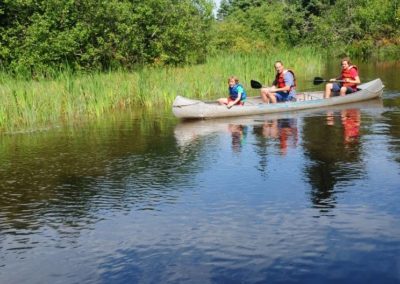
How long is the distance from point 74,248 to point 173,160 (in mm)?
4308

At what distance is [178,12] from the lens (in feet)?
89.7

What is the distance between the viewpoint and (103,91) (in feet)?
56.7

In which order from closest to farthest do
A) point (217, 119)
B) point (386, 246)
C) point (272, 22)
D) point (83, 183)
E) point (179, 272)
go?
point (179, 272) < point (386, 246) < point (83, 183) < point (217, 119) < point (272, 22)

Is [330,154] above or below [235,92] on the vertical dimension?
below

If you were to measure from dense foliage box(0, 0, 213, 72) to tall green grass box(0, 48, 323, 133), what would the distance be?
3.50 metres

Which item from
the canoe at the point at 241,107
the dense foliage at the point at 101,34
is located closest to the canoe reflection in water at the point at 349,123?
the canoe at the point at 241,107

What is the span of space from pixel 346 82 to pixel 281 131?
507cm

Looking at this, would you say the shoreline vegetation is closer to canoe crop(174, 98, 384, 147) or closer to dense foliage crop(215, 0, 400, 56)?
canoe crop(174, 98, 384, 147)

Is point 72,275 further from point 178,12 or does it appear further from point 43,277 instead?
point 178,12

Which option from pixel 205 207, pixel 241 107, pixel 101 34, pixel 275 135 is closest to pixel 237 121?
pixel 241 107

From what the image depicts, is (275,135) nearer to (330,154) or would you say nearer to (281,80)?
(330,154)

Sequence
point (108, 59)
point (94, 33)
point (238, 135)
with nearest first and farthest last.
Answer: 1. point (238, 135)
2. point (94, 33)
3. point (108, 59)

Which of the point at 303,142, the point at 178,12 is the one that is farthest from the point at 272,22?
the point at 303,142

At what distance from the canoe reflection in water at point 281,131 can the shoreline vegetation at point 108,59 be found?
5.22 metres
